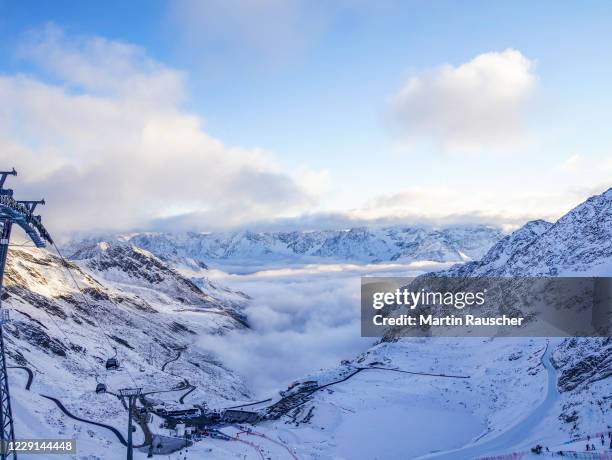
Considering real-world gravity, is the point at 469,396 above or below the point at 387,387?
above

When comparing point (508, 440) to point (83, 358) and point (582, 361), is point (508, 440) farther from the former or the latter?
point (83, 358)

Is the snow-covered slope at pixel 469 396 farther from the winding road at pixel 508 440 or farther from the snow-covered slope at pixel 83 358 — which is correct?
the snow-covered slope at pixel 83 358

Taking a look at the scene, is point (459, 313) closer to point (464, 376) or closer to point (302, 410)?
point (464, 376)

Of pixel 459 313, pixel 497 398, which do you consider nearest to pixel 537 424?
pixel 497 398

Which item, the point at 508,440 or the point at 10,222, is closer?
the point at 10,222

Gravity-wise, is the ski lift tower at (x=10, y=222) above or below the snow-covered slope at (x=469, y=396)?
above

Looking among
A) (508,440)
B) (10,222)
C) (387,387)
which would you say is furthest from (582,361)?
(10,222)

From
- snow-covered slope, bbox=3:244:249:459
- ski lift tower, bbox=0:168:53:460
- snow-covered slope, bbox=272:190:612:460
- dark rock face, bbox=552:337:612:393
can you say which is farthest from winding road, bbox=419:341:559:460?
Answer: ski lift tower, bbox=0:168:53:460

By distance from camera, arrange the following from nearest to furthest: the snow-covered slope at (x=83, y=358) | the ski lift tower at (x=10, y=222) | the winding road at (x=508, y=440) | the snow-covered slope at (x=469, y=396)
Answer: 1. the ski lift tower at (x=10, y=222)
2. the winding road at (x=508, y=440)
3. the snow-covered slope at (x=83, y=358)
4. the snow-covered slope at (x=469, y=396)

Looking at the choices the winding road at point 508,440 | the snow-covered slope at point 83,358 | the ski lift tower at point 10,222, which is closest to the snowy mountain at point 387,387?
the winding road at point 508,440

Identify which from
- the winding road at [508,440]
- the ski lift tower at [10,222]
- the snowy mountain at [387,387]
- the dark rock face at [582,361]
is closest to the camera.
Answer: the ski lift tower at [10,222]

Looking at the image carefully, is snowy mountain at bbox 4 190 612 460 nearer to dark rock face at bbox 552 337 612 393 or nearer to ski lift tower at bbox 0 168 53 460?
dark rock face at bbox 552 337 612 393
